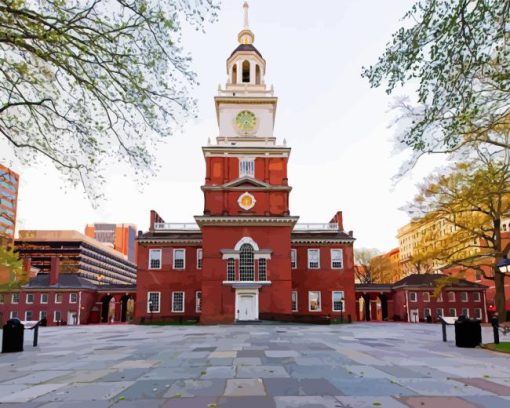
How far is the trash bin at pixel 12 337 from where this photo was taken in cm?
1498

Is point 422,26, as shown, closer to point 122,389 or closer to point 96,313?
point 122,389

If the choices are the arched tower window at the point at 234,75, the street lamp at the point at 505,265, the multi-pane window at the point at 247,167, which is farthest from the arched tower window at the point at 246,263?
the street lamp at the point at 505,265

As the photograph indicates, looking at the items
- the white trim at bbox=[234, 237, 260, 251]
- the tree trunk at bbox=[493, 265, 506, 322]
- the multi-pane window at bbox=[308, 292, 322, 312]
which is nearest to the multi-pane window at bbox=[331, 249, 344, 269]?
the multi-pane window at bbox=[308, 292, 322, 312]

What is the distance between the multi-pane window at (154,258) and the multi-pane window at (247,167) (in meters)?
12.6

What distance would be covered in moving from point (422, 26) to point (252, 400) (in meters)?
6.92

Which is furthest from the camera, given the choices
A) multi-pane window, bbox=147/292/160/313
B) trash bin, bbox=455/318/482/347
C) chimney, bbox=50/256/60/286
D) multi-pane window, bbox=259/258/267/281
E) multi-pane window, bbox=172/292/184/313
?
chimney, bbox=50/256/60/286

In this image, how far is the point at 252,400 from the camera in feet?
22.9

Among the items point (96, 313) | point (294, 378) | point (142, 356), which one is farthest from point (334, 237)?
point (294, 378)

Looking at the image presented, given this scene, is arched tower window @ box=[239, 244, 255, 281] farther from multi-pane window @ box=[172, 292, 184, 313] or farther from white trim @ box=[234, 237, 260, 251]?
multi-pane window @ box=[172, 292, 184, 313]

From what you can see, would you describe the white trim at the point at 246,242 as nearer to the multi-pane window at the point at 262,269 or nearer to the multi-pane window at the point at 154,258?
A: the multi-pane window at the point at 262,269

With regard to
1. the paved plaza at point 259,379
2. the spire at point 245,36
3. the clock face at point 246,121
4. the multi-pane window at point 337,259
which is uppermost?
the spire at point 245,36

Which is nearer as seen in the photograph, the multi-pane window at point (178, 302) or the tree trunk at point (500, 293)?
the tree trunk at point (500, 293)

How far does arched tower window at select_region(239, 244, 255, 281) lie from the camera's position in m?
39.1

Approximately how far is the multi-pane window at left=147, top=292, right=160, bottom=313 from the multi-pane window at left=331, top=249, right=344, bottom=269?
18.3m
